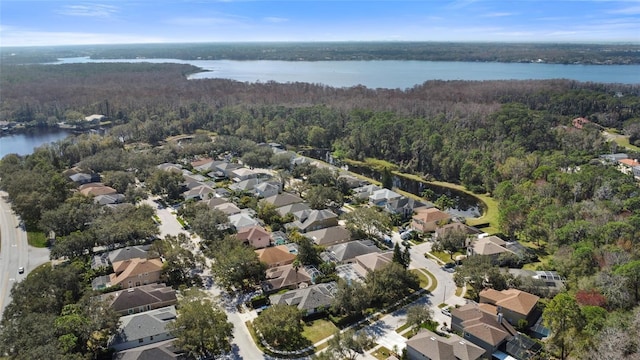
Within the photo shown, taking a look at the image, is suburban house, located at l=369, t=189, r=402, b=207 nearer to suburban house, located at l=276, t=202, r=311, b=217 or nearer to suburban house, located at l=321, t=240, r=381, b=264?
suburban house, located at l=276, t=202, r=311, b=217

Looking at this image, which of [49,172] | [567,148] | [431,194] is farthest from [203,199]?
[567,148]

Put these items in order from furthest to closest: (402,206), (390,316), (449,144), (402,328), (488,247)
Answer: (449,144)
(402,206)
(488,247)
(390,316)
(402,328)

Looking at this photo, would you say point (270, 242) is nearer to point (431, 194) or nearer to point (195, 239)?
point (195, 239)

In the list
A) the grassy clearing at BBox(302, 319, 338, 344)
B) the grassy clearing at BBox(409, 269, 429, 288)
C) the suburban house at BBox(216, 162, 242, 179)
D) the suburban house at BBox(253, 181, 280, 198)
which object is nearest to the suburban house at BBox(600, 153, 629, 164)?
the grassy clearing at BBox(409, 269, 429, 288)

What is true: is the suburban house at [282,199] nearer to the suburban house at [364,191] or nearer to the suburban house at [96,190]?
the suburban house at [364,191]

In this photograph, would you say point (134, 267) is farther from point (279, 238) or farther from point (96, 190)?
point (96, 190)

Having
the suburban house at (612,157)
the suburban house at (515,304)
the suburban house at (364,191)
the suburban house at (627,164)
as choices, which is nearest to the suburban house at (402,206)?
the suburban house at (364,191)

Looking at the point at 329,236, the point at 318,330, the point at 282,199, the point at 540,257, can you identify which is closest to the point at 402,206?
the point at 329,236
